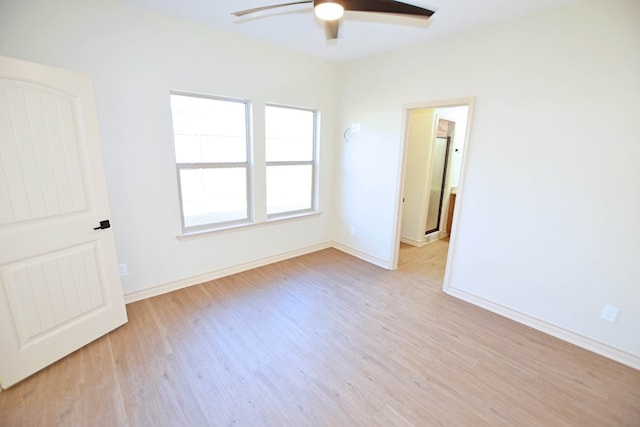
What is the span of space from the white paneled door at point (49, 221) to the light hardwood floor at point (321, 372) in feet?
0.78

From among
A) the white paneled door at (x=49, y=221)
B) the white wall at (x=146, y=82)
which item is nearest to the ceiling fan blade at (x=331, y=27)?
the white wall at (x=146, y=82)

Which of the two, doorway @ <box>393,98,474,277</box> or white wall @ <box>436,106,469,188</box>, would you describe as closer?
doorway @ <box>393,98,474,277</box>

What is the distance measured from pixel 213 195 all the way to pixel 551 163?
130 inches

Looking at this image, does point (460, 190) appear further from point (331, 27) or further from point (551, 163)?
point (331, 27)

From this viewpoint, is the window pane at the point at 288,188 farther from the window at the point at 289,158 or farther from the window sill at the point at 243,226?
the window sill at the point at 243,226

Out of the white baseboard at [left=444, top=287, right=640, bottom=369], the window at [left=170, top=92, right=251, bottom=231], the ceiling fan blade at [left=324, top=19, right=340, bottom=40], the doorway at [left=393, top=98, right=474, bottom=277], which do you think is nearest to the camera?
the ceiling fan blade at [left=324, top=19, right=340, bottom=40]

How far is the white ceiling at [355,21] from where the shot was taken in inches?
85.8

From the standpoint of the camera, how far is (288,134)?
12.4 ft

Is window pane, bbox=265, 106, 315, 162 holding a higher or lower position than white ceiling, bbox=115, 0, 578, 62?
lower

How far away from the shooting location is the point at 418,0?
2.04m

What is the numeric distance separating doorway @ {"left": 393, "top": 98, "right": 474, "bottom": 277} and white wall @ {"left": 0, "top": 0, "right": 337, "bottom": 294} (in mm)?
2126

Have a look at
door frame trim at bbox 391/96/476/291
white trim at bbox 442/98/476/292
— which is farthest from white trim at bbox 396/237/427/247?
white trim at bbox 442/98/476/292

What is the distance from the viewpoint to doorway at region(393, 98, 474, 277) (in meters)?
4.39

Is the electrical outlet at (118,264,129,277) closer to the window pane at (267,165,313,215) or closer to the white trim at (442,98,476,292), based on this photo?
the window pane at (267,165,313,215)
